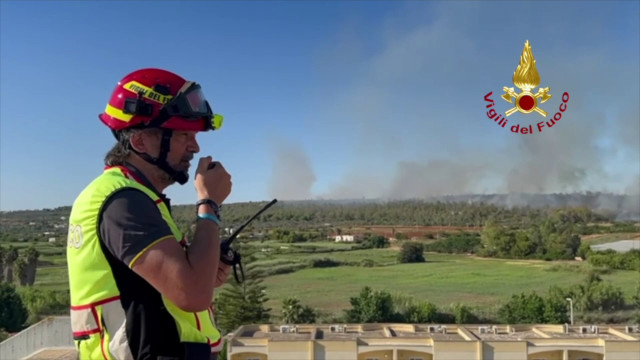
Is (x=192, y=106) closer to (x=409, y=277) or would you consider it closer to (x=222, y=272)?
(x=222, y=272)

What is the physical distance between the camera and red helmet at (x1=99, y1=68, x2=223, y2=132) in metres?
0.92

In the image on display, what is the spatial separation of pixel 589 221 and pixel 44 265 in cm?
4927

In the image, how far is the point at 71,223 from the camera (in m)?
0.87

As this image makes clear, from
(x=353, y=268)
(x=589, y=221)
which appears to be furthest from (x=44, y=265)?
(x=589, y=221)

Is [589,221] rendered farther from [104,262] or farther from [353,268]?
[104,262]

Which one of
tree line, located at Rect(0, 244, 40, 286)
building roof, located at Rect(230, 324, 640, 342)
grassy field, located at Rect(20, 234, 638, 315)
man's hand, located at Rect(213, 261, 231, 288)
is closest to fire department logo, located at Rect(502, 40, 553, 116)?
building roof, located at Rect(230, 324, 640, 342)

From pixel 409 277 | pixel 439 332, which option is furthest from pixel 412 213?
pixel 439 332

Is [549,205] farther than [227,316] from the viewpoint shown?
Yes

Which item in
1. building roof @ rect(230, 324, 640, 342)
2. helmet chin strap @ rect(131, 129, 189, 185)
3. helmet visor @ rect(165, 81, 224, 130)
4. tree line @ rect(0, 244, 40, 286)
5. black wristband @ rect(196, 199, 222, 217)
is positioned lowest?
tree line @ rect(0, 244, 40, 286)

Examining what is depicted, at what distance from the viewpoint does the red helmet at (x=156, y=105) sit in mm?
917

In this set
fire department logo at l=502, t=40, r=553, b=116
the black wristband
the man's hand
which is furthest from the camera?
fire department logo at l=502, t=40, r=553, b=116

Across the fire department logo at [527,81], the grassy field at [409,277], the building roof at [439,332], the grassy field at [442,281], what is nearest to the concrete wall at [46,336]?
the building roof at [439,332]

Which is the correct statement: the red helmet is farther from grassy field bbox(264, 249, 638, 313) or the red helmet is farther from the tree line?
the tree line

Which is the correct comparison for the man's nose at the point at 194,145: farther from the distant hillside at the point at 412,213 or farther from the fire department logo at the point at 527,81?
the distant hillside at the point at 412,213
